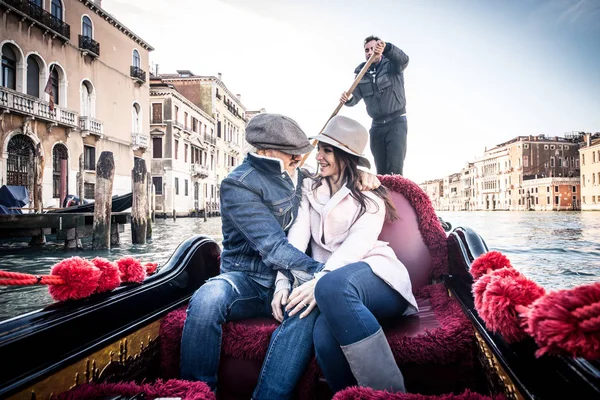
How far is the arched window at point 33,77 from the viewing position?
11586 mm

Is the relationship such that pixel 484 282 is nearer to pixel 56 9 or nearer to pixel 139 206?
pixel 139 206

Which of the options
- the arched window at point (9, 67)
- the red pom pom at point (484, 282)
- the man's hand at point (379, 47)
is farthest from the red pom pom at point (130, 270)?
the arched window at point (9, 67)

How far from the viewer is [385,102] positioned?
258cm

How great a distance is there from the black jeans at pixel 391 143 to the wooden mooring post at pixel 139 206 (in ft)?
19.4

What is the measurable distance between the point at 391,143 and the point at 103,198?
5441 millimetres

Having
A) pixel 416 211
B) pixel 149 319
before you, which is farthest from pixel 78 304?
pixel 416 211

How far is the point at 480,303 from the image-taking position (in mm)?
999

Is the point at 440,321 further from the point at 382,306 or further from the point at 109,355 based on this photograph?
the point at 109,355

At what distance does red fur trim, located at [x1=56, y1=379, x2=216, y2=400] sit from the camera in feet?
3.16

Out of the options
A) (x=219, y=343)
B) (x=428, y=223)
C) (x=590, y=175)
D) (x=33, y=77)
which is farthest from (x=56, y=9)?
(x=590, y=175)

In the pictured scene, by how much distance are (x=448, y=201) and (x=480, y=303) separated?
7225 centimetres

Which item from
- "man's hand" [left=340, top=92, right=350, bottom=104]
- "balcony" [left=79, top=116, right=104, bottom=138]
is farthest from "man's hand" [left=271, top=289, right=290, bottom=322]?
"balcony" [left=79, top=116, right=104, bottom=138]

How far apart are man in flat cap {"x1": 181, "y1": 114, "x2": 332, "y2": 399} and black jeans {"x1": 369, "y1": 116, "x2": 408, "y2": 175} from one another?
1.16 metres

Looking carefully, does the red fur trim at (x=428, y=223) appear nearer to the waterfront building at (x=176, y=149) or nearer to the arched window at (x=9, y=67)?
the arched window at (x=9, y=67)
